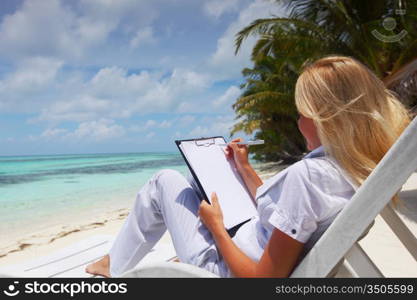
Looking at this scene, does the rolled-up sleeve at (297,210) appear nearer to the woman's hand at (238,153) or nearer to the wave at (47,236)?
the woman's hand at (238,153)

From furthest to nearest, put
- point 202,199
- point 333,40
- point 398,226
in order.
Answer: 1. point 333,40
2. point 202,199
3. point 398,226

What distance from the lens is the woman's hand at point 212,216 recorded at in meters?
1.47

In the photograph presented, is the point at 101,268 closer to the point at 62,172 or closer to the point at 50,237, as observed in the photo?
the point at 50,237

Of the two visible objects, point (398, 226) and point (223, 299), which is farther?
point (398, 226)

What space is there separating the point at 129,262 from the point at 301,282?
98 centimetres

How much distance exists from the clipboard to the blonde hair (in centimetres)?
63

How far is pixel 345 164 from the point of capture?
120 centimetres

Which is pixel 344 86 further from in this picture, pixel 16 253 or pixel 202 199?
pixel 16 253

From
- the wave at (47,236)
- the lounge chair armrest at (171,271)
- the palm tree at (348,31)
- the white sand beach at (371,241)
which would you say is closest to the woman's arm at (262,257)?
the lounge chair armrest at (171,271)

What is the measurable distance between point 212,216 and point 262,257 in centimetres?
34

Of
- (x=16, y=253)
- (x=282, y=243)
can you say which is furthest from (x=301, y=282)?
(x=16, y=253)

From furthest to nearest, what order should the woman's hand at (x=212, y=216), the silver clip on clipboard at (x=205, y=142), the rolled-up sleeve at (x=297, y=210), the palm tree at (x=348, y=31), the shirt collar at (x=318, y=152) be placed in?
the palm tree at (x=348, y=31)
the silver clip on clipboard at (x=205, y=142)
the woman's hand at (x=212, y=216)
the shirt collar at (x=318, y=152)
the rolled-up sleeve at (x=297, y=210)

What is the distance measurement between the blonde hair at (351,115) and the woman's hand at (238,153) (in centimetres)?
67

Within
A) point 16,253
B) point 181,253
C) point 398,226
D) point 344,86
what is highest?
point 16,253
